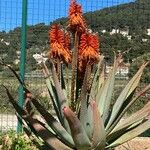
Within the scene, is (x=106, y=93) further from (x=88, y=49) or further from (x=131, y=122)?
(x=88, y=49)

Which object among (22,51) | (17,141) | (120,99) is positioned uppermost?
(22,51)

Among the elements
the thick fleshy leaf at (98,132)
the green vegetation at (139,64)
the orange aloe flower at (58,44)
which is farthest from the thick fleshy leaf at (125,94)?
the green vegetation at (139,64)

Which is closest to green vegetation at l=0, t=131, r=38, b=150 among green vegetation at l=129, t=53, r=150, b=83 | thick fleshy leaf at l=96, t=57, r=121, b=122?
thick fleshy leaf at l=96, t=57, r=121, b=122

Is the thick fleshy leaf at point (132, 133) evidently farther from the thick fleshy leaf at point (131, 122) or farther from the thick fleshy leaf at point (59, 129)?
the thick fleshy leaf at point (59, 129)

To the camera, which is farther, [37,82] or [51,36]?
[37,82]

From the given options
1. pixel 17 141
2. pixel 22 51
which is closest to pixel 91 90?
pixel 17 141

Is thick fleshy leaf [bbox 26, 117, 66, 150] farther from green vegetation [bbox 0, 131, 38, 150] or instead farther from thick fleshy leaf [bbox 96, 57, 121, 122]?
green vegetation [bbox 0, 131, 38, 150]

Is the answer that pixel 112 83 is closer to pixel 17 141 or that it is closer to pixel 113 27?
pixel 17 141

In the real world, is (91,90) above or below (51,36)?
below
